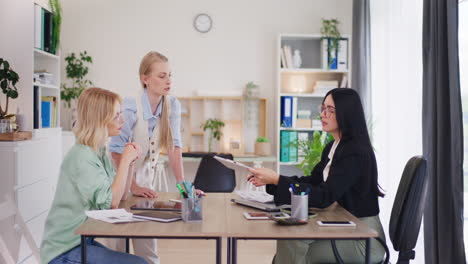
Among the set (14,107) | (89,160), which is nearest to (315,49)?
(14,107)

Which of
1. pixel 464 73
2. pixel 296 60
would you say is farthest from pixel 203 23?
pixel 464 73

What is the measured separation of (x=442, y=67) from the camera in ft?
10.5

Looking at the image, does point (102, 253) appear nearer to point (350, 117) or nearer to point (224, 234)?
point (224, 234)

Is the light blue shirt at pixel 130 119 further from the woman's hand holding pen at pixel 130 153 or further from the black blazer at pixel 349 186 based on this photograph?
the black blazer at pixel 349 186

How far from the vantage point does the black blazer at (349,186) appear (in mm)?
2285

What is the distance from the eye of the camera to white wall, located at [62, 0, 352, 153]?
18.7 ft

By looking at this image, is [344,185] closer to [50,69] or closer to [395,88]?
[395,88]

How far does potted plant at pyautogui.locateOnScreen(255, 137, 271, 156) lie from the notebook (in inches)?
131

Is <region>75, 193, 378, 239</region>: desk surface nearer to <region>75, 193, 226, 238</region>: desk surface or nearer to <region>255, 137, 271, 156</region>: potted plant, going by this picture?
<region>75, 193, 226, 238</region>: desk surface

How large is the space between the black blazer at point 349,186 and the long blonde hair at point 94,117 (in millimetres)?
809

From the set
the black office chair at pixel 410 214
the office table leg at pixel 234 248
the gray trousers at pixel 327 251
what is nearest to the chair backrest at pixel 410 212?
the black office chair at pixel 410 214

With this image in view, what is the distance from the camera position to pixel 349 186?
91.0 inches

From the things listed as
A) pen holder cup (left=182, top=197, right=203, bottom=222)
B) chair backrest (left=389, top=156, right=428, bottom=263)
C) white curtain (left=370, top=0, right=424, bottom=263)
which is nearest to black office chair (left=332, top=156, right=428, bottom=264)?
chair backrest (left=389, top=156, right=428, bottom=263)

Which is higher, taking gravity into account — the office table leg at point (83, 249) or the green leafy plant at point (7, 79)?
the green leafy plant at point (7, 79)
